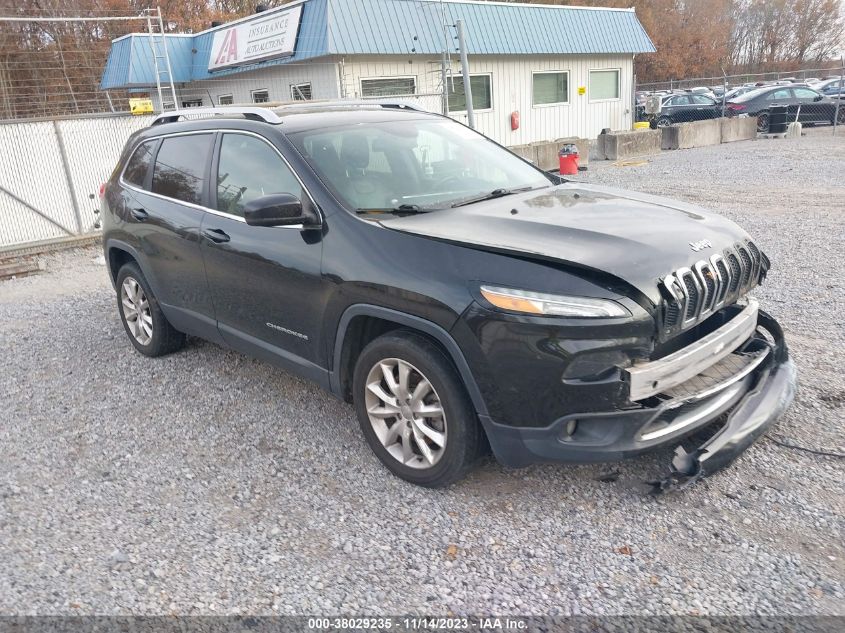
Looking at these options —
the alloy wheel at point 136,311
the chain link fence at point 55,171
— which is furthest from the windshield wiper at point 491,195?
the chain link fence at point 55,171

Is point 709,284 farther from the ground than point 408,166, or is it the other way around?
point 408,166

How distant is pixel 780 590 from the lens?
266 centimetres

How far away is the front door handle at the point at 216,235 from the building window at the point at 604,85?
19.1 metres

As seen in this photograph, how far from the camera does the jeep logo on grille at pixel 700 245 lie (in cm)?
330

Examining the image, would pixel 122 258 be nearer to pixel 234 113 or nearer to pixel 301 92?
pixel 234 113

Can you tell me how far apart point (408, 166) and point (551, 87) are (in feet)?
57.3

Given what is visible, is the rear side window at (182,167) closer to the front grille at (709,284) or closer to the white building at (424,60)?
the front grille at (709,284)

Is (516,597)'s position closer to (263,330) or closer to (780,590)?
(780,590)

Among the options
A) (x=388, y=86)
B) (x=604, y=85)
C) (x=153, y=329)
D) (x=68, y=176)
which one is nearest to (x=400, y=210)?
(x=153, y=329)

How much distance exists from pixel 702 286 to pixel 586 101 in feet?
63.7

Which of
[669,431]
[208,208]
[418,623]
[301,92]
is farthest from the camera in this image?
[301,92]

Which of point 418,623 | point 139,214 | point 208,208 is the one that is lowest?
point 418,623

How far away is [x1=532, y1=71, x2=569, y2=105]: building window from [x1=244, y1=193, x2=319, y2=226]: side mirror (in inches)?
688

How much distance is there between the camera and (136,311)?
5633mm
